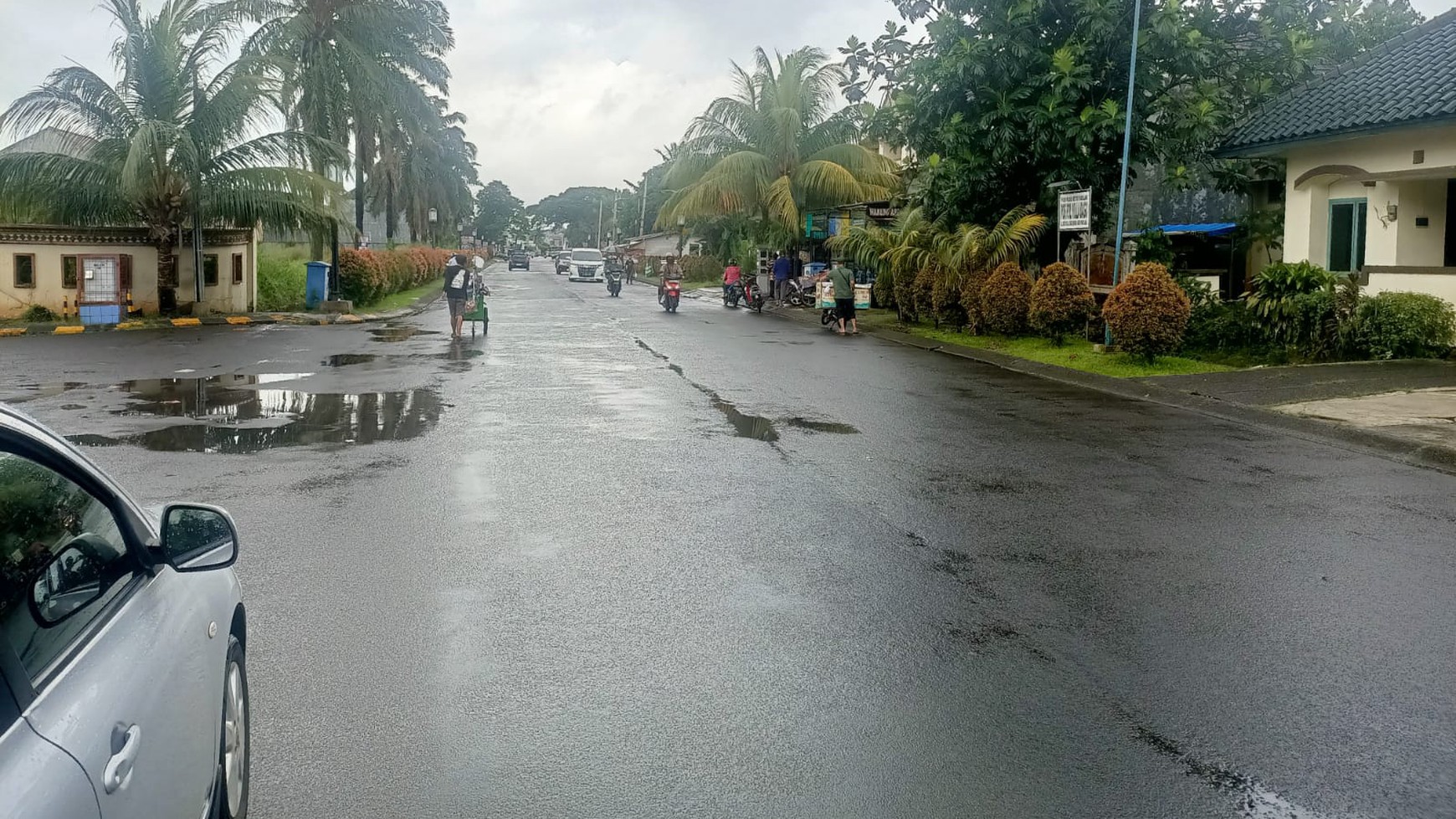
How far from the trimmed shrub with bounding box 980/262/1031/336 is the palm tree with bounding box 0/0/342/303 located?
15.1 meters

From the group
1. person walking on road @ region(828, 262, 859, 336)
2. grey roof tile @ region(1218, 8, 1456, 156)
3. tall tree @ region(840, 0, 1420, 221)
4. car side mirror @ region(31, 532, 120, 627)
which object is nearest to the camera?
car side mirror @ region(31, 532, 120, 627)

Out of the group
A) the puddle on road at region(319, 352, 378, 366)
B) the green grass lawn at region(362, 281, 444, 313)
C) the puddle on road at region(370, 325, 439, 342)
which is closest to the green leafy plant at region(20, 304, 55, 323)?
the puddle on road at region(370, 325, 439, 342)

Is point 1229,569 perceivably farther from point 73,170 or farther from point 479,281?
point 73,170

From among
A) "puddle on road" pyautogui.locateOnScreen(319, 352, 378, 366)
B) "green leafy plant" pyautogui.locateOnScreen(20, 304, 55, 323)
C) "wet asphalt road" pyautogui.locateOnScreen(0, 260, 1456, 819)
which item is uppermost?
"green leafy plant" pyautogui.locateOnScreen(20, 304, 55, 323)

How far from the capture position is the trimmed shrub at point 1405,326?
699 inches

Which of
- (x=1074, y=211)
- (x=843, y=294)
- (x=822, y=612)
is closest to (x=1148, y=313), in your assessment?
(x=1074, y=211)

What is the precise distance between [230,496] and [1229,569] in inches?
259

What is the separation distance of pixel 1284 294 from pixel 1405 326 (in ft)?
6.86

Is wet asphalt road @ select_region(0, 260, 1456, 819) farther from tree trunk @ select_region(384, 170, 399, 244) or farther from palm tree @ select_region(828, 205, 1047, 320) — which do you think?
tree trunk @ select_region(384, 170, 399, 244)

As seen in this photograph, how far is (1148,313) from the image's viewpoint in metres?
18.1

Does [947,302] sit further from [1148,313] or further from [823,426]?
[823,426]

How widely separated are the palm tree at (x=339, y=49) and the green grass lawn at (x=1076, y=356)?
18582 millimetres

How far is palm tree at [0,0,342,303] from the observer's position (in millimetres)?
27156

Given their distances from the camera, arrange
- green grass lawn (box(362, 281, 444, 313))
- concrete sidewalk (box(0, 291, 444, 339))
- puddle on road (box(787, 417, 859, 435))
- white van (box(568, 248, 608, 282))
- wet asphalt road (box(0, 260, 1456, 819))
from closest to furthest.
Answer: wet asphalt road (box(0, 260, 1456, 819)) → puddle on road (box(787, 417, 859, 435)) → concrete sidewalk (box(0, 291, 444, 339)) → green grass lawn (box(362, 281, 444, 313)) → white van (box(568, 248, 608, 282))
